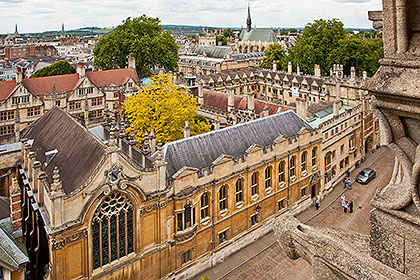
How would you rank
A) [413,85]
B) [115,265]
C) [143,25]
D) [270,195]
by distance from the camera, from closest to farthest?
[413,85], [115,265], [270,195], [143,25]

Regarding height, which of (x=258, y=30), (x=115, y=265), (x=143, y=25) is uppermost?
(x=258, y=30)

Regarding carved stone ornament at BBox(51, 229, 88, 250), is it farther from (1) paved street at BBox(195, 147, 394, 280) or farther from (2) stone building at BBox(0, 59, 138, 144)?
(2) stone building at BBox(0, 59, 138, 144)

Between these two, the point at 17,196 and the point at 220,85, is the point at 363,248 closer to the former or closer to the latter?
the point at 17,196

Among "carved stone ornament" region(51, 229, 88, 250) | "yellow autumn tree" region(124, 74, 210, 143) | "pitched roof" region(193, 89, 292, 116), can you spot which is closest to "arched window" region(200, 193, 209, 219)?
"carved stone ornament" region(51, 229, 88, 250)

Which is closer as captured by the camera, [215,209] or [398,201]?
[398,201]

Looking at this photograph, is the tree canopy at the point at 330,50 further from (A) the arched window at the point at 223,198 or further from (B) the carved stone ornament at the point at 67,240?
(B) the carved stone ornament at the point at 67,240

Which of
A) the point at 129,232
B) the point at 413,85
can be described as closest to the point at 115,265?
the point at 129,232
